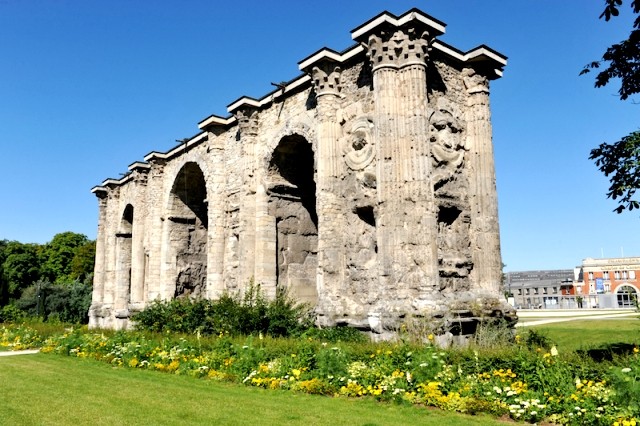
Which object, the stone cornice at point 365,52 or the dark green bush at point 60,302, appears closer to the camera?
the stone cornice at point 365,52

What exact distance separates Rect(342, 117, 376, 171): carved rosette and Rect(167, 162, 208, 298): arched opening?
9.58 meters

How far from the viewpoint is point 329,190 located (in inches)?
508

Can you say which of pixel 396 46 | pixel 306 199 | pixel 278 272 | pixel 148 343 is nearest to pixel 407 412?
pixel 148 343

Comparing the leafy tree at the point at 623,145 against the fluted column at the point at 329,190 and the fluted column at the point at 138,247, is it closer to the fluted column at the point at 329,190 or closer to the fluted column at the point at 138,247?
the fluted column at the point at 329,190

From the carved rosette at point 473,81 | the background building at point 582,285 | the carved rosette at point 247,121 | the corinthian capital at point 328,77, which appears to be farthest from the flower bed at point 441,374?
the background building at point 582,285

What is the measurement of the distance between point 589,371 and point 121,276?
2333 centimetres

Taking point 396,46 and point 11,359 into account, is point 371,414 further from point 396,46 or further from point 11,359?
point 11,359

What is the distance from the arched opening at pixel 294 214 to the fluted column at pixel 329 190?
2168 millimetres

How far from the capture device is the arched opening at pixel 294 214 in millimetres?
15688

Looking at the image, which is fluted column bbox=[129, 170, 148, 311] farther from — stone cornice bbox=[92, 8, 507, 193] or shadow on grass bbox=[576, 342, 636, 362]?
shadow on grass bbox=[576, 342, 636, 362]

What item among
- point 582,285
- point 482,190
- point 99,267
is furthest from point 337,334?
point 582,285

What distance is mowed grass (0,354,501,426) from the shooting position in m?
5.76

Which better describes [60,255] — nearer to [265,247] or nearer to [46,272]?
[46,272]

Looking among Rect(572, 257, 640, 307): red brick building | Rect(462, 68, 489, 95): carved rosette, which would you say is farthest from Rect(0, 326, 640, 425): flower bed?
Rect(572, 257, 640, 307): red brick building
